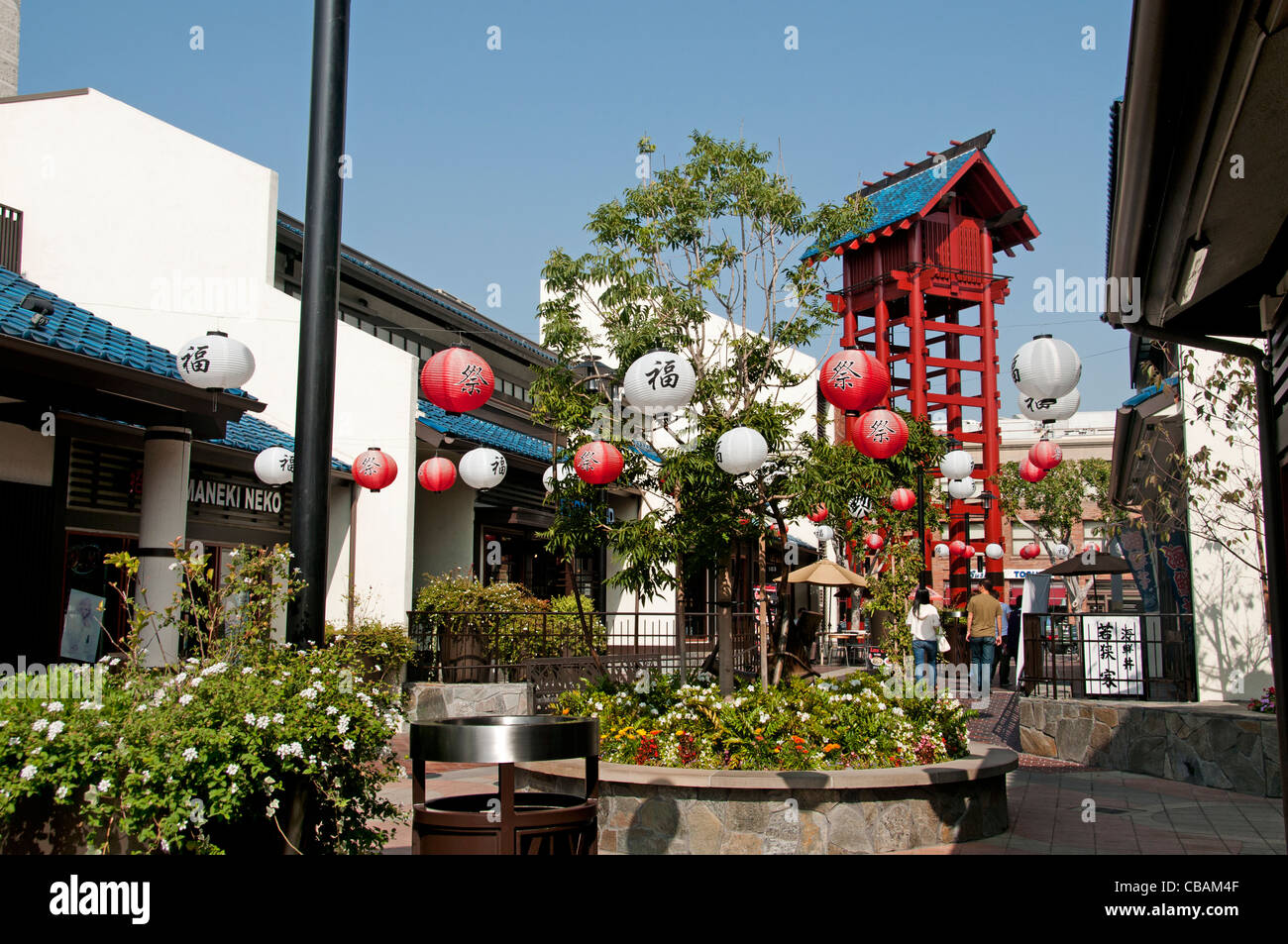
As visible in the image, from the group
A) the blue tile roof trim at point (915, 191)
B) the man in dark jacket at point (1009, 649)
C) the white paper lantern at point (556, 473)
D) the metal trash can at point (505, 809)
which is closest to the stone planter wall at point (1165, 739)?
the white paper lantern at point (556, 473)

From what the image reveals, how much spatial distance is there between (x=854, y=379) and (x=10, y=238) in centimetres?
1154

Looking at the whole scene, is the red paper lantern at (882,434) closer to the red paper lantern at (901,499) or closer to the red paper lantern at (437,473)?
the red paper lantern at (437,473)

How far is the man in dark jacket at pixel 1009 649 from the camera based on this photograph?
20.6m

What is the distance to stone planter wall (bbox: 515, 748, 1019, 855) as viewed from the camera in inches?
279

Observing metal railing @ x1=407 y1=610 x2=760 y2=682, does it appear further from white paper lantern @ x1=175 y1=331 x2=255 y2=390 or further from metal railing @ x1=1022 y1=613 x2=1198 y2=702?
white paper lantern @ x1=175 y1=331 x2=255 y2=390

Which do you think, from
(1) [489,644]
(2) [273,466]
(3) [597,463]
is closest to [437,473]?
(2) [273,466]

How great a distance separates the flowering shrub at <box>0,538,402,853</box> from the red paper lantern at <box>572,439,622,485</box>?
3.95 meters

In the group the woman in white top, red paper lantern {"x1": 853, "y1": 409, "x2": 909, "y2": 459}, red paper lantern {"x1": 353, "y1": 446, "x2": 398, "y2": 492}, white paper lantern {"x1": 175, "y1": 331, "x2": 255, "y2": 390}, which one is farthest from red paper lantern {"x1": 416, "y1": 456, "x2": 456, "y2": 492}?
the woman in white top

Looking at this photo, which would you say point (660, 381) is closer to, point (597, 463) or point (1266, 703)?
point (597, 463)

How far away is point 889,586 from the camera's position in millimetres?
13586

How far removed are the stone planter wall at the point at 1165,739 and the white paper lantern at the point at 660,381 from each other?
643 cm

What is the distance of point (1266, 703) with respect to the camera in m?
10.0
